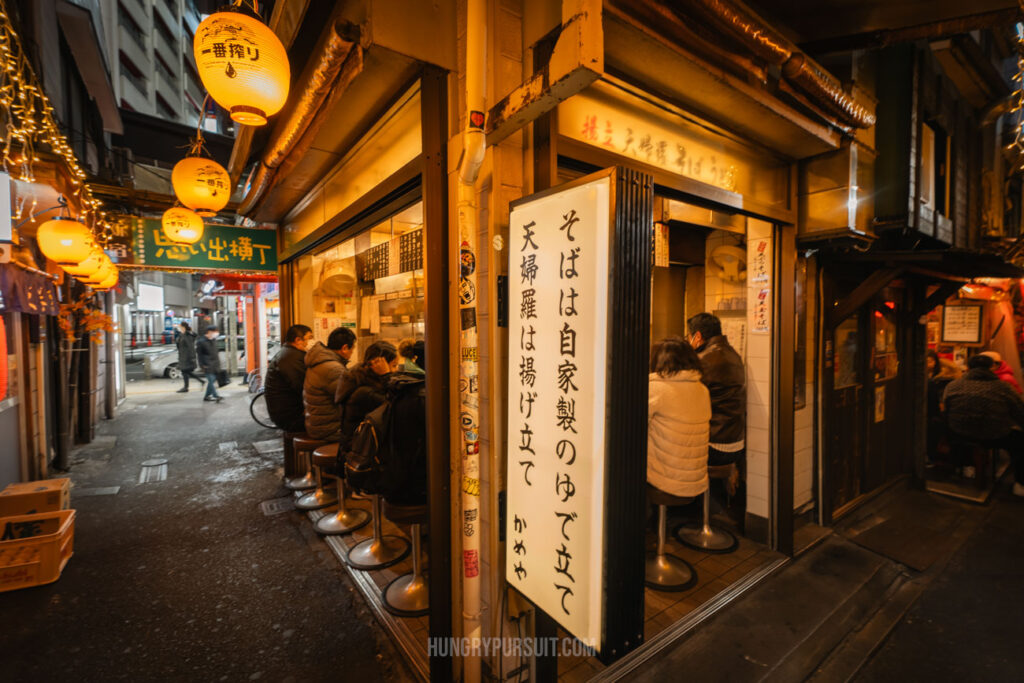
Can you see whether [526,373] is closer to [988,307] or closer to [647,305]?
[647,305]

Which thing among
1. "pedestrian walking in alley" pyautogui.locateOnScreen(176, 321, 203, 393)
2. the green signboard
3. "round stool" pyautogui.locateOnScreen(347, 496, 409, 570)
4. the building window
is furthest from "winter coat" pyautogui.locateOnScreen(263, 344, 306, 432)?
the building window

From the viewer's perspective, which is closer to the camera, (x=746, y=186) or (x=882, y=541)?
(x=746, y=186)

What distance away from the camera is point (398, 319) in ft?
24.2

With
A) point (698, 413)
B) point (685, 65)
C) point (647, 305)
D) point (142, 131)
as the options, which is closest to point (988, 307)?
point (698, 413)

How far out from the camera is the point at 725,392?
4898 millimetres

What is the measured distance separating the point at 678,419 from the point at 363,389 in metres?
3.32

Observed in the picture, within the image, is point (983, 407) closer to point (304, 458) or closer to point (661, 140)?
point (661, 140)

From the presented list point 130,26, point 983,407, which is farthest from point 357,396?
point 130,26

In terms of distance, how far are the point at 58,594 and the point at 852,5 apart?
33.1 ft

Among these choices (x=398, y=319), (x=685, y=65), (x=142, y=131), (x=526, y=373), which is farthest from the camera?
(x=142, y=131)

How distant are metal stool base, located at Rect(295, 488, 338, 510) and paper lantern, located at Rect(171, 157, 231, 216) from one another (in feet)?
14.2

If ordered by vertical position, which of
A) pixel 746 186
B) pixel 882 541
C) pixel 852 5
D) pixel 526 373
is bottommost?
pixel 882 541

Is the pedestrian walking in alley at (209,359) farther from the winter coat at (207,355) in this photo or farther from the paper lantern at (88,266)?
the paper lantern at (88,266)

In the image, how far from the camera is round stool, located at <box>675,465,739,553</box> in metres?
4.93
